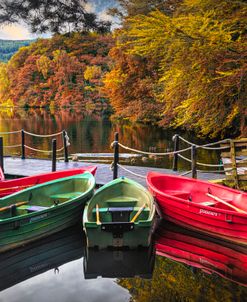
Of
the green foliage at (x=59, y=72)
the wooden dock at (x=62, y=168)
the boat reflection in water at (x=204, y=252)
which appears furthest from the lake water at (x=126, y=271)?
the green foliage at (x=59, y=72)

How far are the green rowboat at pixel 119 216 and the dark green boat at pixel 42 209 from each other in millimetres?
474

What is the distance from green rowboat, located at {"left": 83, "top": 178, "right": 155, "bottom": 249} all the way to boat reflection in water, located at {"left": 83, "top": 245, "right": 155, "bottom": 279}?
0.50 ft

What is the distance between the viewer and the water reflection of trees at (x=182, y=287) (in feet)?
18.1

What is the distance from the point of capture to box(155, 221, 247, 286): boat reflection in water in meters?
6.25

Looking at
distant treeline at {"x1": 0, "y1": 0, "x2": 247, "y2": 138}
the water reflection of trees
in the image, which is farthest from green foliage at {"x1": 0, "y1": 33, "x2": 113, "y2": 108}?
the water reflection of trees

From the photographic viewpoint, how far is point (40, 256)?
684 centimetres

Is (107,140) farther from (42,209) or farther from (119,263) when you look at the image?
(119,263)

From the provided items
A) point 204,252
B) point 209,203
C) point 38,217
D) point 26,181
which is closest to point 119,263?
point 204,252

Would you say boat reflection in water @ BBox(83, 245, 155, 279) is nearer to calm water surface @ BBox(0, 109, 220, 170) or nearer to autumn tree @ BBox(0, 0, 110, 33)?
autumn tree @ BBox(0, 0, 110, 33)

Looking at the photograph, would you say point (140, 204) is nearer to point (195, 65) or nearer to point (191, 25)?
point (195, 65)

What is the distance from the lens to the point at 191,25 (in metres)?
10.2

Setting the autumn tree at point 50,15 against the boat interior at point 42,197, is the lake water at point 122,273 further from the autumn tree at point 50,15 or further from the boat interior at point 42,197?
the autumn tree at point 50,15

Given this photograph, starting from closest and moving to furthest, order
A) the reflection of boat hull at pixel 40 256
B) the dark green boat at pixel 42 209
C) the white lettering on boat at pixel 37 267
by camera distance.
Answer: the reflection of boat hull at pixel 40 256, the white lettering on boat at pixel 37 267, the dark green boat at pixel 42 209

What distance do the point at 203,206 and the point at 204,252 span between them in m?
0.84
